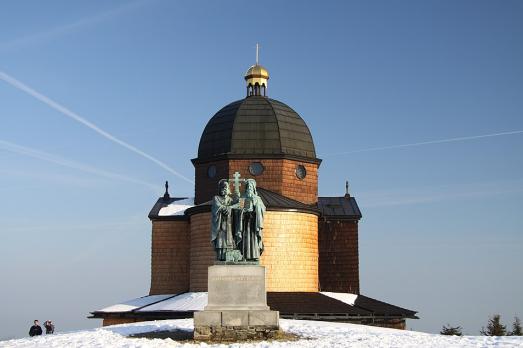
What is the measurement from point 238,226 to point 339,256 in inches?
825

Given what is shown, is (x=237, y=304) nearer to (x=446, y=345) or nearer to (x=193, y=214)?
(x=446, y=345)

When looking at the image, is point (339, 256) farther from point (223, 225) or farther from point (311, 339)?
point (223, 225)


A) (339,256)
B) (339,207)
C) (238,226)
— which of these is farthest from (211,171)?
(238,226)

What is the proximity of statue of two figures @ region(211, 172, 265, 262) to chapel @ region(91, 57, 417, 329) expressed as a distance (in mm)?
13286

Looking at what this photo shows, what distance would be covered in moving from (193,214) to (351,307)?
9.57 meters

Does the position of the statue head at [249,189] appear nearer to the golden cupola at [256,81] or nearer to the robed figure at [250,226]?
the robed figure at [250,226]

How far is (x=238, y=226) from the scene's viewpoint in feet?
64.4

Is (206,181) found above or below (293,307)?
above

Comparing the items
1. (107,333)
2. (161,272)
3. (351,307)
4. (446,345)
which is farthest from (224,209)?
(161,272)

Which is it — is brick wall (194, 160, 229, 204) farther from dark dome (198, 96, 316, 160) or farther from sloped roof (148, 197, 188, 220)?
sloped roof (148, 197, 188, 220)

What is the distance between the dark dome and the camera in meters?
38.5

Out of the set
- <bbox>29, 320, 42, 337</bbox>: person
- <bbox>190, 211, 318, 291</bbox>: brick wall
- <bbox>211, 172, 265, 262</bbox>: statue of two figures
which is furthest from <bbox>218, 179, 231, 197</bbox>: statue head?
<bbox>190, 211, 318, 291</bbox>: brick wall

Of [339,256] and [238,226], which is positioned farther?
[339,256]

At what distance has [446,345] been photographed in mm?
18328
